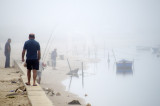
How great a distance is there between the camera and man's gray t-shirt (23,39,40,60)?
741 centimetres

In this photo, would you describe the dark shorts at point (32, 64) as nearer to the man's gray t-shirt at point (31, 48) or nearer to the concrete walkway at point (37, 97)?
the man's gray t-shirt at point (31, 48)

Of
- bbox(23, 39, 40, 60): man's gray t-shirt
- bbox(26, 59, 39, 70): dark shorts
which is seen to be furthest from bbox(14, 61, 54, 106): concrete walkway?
bbox(23, 39, 40, 60): man's gray t-shirt

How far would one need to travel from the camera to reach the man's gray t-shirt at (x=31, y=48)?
741cm

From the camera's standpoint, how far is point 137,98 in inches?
874

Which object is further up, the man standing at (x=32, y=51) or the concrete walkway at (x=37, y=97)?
the man standing at (x=32, y=51)

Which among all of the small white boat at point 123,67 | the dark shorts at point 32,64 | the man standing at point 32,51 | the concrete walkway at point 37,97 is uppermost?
the man standing at point 32,51

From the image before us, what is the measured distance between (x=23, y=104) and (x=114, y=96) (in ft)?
55.8

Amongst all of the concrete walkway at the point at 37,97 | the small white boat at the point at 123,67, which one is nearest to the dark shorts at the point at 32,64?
the concrete walkway at the point at 37,97

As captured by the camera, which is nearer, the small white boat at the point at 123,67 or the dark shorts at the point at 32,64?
the dark shorts at the point at 32,64

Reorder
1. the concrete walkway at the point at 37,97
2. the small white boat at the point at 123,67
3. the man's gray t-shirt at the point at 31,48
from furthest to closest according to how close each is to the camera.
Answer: the small white boat at the point at 123,67 < the man's gray t-shirt at the point at 31,48 < the concrete walkway at the point at 37,97

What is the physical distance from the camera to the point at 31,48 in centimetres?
744

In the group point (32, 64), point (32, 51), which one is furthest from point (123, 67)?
point (32, 51)

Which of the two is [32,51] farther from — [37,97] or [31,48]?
[37,97]

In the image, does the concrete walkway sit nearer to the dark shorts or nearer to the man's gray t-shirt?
the dark shorts
